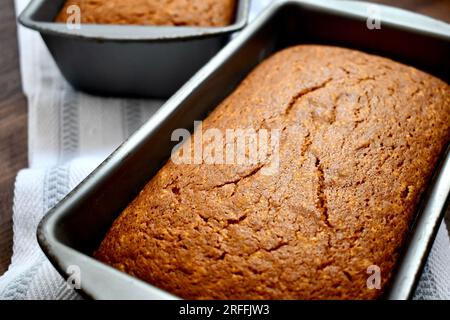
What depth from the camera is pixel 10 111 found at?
5.12ft

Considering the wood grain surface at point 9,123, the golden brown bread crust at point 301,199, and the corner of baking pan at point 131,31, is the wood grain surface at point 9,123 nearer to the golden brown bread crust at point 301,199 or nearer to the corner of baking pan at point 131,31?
the corner of baking pan at point 131,31

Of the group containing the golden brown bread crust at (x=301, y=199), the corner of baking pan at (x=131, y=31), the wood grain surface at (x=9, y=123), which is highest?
the corner of baking pan at (x=131, y=31)

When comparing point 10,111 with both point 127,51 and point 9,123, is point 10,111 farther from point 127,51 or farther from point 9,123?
point 127,51

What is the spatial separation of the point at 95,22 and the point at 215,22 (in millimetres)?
322

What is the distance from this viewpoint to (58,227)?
0.97 metres

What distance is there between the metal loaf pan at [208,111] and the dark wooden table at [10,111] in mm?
337

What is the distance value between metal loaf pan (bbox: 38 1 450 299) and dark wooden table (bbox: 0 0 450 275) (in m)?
0.34

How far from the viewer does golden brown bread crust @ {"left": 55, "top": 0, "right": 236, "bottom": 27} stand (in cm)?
150

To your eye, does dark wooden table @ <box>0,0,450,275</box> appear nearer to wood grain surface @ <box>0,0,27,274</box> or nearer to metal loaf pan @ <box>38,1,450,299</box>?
wood grain surface @ <box>0,0,27,274</box>

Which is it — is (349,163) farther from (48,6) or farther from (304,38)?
(48,6)

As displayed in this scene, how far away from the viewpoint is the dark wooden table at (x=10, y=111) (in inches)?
52.5

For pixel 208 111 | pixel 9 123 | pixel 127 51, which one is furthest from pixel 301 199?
pixel 9 123

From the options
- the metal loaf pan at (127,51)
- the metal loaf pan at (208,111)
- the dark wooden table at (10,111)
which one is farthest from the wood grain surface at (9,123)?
the metal loaf pan at (208,111)

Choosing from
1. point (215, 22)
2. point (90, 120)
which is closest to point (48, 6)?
point (90, 120)
